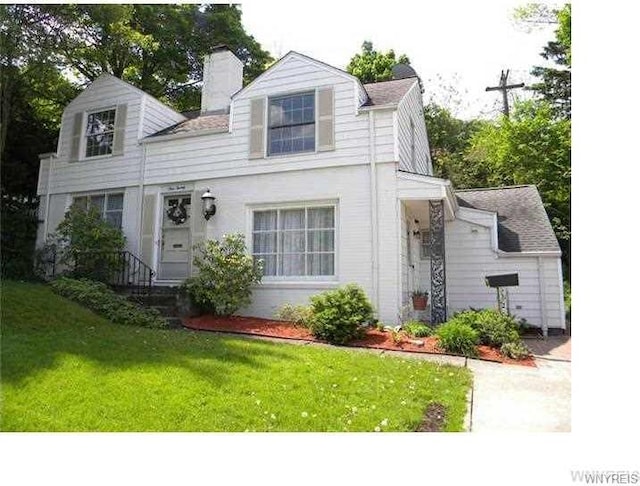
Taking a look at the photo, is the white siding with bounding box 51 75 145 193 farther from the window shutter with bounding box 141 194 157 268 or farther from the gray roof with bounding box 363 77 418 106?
the gray roof with bounding box 363 77 418 106

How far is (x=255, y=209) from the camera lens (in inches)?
359

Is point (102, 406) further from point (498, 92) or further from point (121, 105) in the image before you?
point (498, 92)

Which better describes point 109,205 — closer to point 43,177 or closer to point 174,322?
point 43,177

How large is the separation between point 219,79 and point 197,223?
14.8 ft

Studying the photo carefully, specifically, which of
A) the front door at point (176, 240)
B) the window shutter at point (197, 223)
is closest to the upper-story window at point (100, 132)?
the front door at point (176, 240)

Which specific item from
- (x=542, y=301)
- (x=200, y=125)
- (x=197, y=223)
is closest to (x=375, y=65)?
(x=200, y=125)

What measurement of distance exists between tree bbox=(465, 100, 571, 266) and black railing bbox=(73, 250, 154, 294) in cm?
1076

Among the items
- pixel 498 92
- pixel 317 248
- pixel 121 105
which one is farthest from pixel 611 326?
pixel 498 92

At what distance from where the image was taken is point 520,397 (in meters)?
4.30

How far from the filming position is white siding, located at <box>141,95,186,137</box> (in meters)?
10.6

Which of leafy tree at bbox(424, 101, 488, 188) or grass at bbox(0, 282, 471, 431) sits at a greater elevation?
leafy tree at bbox(424, 101, 488, 188)

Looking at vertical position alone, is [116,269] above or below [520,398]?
above

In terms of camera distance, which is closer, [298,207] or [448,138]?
[298,207]

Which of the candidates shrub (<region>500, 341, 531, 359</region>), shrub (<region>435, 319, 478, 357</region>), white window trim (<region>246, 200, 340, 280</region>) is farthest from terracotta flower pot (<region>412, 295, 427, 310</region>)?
shrub (<region>500, 341, 531, 359</region>)
